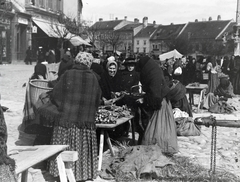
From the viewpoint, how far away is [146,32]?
88.5 m

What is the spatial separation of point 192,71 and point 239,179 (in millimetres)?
13630

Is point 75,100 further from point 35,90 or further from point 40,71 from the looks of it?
point 40,71

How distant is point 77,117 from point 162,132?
5.41ft

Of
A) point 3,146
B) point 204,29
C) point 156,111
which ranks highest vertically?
point 204,29

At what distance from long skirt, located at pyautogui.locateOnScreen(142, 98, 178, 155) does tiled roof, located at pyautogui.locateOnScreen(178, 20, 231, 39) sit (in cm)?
6929

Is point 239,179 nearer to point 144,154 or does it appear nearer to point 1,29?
point 144,154

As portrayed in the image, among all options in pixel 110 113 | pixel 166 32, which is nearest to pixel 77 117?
pixel 110 113

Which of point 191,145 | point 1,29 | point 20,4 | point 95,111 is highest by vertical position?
point 20,4

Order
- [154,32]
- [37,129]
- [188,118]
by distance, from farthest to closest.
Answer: [154,32], [188,118], [37,129]

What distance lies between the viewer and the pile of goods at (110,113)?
531cm

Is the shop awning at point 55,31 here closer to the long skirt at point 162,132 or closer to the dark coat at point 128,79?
the dark coat at point 128,79

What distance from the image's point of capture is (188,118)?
8.08 metres

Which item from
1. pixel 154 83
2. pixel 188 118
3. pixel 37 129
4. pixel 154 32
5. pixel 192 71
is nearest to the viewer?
pixel 154 83

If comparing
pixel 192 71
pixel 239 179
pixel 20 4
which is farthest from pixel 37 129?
pixel 20 4
